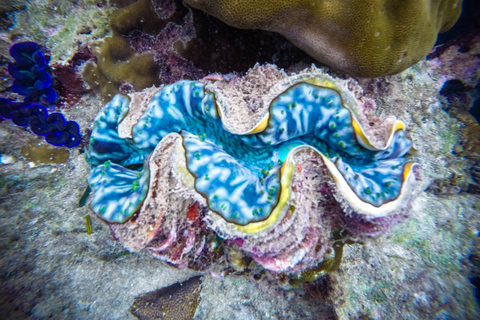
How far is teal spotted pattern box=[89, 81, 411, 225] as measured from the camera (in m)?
1.52

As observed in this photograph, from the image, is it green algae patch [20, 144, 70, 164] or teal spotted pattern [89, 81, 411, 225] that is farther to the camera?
green algae patch [20, 144, 70, 164]

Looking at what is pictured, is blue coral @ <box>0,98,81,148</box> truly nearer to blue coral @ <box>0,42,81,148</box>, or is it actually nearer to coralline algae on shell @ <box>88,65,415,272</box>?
blue coral @ <box>0,42,81,148</box>

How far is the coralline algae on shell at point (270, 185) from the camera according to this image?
4.83 feet

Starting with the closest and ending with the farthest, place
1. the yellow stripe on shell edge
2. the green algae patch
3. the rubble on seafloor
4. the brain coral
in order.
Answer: the yellow stripe on shell edge < the brain coral < the rubble on seafloor < the green algae patch

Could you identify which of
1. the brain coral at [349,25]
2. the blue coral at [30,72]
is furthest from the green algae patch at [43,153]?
the brain coral at [349,25]

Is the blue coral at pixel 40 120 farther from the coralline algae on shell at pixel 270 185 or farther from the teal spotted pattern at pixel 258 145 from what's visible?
the coralline algae on shell at pixel 270 185

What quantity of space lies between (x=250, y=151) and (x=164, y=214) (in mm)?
960

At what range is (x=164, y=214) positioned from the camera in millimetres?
1715

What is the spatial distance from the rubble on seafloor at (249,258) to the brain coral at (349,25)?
36 cm

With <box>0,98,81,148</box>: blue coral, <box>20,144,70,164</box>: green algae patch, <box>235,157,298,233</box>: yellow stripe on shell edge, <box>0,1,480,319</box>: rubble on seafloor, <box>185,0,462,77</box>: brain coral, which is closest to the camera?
<box>235,157,298,233</box>: yellow stripe on shell edge

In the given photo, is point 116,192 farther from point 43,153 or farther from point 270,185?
point 43,153

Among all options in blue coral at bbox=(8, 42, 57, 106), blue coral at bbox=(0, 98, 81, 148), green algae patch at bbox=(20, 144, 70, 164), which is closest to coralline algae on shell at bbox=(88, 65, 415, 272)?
blue coral at bbox=(0, 98, 81, 148)

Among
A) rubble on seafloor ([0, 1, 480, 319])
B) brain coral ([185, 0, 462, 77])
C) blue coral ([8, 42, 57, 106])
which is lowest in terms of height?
rubble on seafloor ([0, 1, 480, 319])

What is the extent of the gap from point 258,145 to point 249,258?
996mm
